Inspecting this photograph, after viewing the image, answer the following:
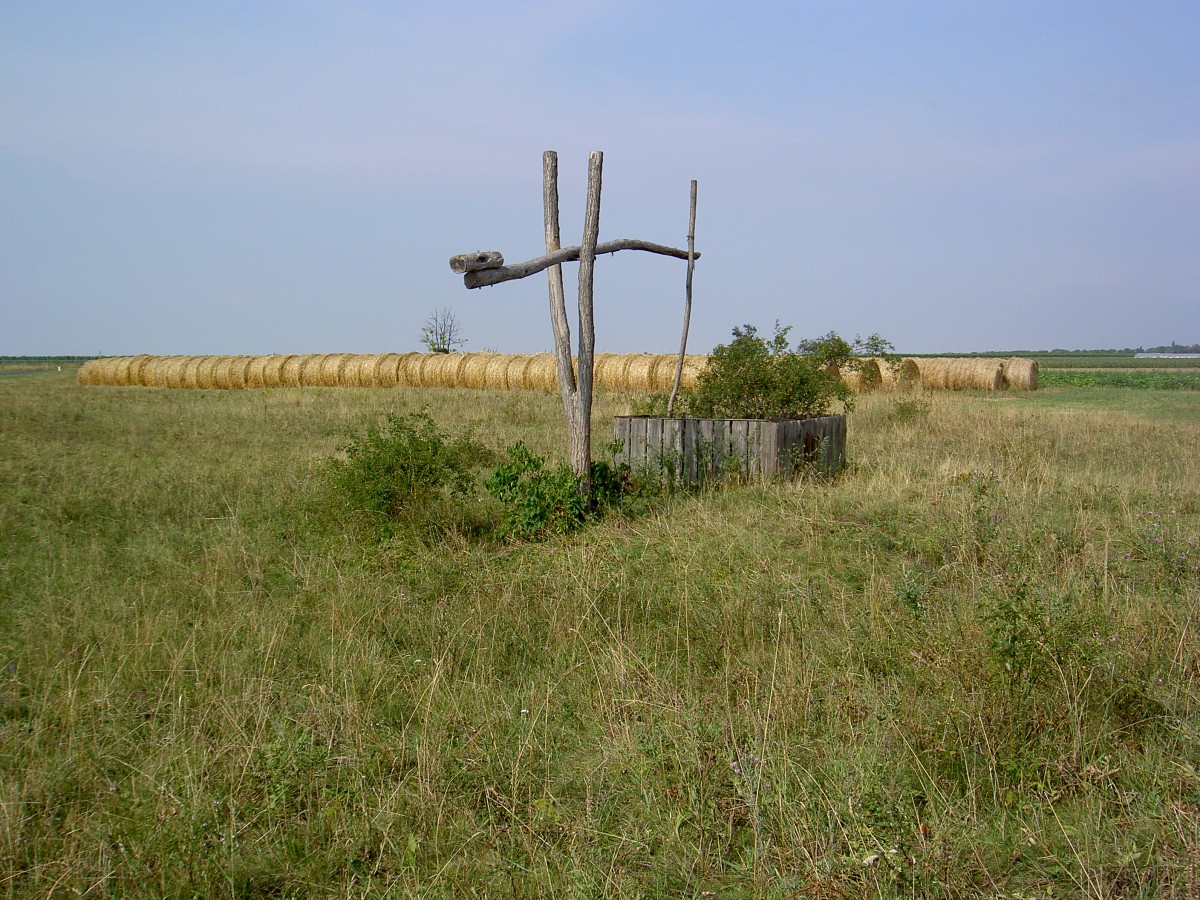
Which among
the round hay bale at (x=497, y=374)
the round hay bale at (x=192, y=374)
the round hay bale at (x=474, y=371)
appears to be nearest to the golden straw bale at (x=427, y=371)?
the round hay bale at (x=474, y=371)

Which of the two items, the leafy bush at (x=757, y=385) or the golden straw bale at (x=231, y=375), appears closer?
the leafy bush at (x=757, y=385)

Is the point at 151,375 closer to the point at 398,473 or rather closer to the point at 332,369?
the point at 332,369

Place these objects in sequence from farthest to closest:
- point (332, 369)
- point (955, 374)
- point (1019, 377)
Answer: point (332, 369) < point (1019, 377) < point (955, 374)

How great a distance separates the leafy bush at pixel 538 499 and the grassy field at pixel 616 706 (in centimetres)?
36

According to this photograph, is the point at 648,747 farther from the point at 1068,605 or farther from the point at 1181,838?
the point at 1068,605

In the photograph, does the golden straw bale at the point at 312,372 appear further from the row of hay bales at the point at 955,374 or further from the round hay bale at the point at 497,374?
the row of hay bales at the point at 955,374

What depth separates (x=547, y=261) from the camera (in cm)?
773

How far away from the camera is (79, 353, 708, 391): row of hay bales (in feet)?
91.5

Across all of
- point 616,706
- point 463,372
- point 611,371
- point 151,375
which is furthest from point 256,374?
point 616,706

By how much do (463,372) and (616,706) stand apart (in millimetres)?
28001

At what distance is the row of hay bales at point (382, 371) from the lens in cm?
2788

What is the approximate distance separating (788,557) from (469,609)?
2.25 meters

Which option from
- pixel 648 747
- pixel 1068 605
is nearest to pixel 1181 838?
pixel 1068 605

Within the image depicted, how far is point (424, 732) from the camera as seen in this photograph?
145 inches
